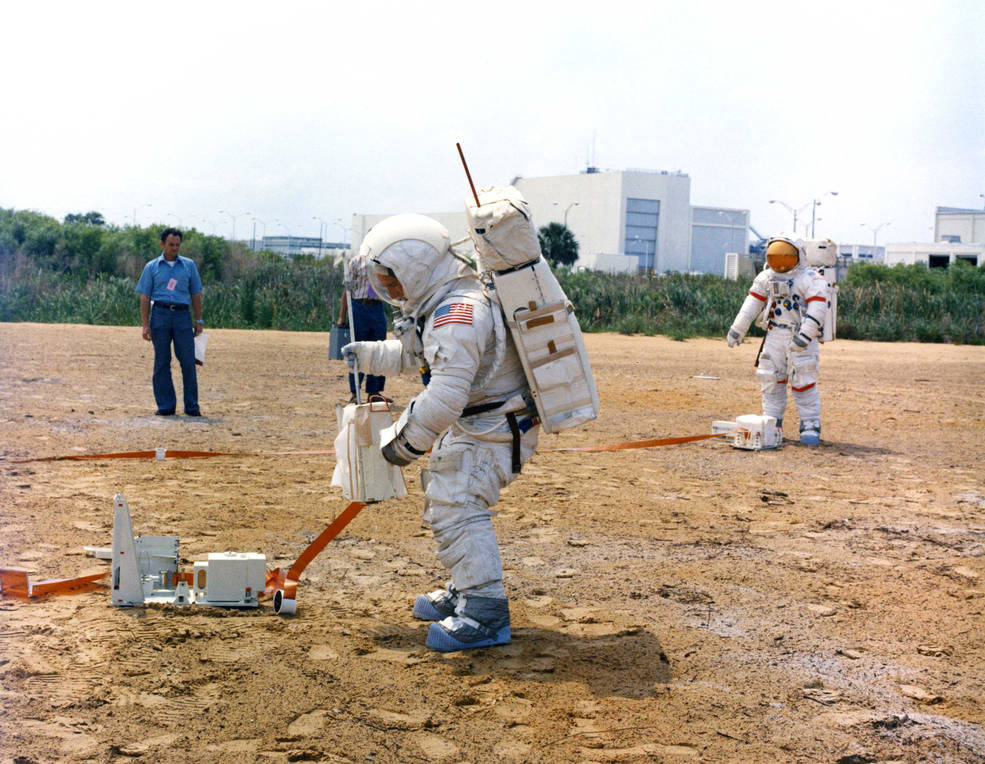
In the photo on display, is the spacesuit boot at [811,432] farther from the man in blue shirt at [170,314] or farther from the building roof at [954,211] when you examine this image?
the building roof at [954,211]

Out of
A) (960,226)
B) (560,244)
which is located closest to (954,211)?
(960,226)

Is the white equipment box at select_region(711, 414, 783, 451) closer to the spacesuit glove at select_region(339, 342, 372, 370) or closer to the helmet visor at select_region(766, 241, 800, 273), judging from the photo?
the helmet visor at select_region(766, 241, 800, 273)

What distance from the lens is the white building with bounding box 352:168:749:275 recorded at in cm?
9631

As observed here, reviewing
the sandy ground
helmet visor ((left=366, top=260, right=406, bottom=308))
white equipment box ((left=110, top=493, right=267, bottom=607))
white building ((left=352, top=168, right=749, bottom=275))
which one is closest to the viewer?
the sandy ground

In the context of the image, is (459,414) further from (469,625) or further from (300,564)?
(300,564)

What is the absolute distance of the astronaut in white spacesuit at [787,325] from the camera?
10562 mm

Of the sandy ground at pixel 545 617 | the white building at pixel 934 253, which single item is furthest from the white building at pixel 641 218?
the sandy ground at pixel 545 617

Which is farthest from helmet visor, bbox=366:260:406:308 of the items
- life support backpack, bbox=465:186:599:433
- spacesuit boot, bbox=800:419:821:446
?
spacesuit boot, bbox=800:419:821:446

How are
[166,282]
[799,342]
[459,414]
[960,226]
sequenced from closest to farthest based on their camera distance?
[459,414] < [799,342] < [166,282] < [960,226]

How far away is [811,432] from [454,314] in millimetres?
7194

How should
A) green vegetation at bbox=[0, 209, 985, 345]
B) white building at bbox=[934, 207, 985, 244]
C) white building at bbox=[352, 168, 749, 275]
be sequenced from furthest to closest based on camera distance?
white building at bbox=[352, 168, 749, 275], white building at bbox=[934, 207, 985, 244], green vegetation at bbox=[0, 209, 985, 345]

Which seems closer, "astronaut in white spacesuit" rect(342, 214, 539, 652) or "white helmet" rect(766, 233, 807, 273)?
"astronaut in white spacesuit" rect(342, 214, 539, 652)

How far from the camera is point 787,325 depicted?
10664 millimetres

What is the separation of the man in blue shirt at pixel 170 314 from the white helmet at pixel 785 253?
5.92m
